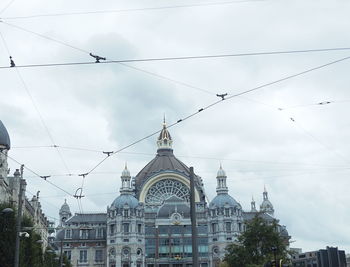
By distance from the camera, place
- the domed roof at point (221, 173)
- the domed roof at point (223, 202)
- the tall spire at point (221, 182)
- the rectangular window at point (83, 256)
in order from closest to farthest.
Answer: the rectangular window at point (83, 256) → the domed roof at point (223, 202) → the tall spire at point (221, 182) → the domed roof at point (221, 173)

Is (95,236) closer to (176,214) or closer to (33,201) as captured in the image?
(176,214)

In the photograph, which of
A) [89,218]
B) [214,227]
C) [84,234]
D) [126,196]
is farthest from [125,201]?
[214,227]

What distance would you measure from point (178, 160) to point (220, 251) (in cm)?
2877

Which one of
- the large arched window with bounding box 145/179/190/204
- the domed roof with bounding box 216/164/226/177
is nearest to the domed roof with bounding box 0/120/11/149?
the large arched window with bounding box 145/179/190/204

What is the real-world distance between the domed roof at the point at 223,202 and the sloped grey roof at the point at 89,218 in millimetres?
25382

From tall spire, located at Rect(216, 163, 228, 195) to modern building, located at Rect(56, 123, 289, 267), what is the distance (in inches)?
8.9

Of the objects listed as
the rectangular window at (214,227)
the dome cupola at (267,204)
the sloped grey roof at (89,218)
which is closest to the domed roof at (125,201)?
the sloped grey roof at (89,218)

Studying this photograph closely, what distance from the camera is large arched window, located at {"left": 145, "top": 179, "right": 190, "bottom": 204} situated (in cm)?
11356

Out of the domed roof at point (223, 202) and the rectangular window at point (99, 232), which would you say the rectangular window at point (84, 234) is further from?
the domed roof at point (223, 202)

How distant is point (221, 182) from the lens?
119 metres

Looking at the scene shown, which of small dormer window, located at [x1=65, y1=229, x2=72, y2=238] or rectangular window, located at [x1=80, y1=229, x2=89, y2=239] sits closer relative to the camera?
small dormer window, located at [x1=65, y1=229, x2=72, y2=238]

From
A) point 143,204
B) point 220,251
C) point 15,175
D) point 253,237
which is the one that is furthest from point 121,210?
point 253,237

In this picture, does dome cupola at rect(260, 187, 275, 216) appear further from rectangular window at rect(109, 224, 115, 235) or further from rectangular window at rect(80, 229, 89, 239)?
rectangular window at rect(80, 229, 89, 239)

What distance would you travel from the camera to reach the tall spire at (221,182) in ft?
386
